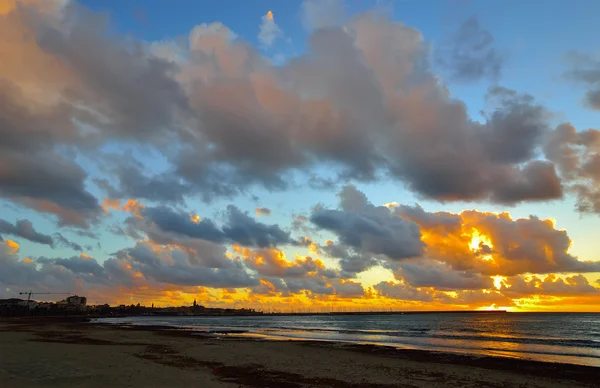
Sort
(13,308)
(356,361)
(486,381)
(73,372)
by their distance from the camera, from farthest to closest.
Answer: (13,308), (356,361), (486,381), (73,372)

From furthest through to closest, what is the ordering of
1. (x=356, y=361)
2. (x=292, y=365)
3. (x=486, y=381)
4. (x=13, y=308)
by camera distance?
(x=13, y=308)
(x=356, y=361)
(x=292, y=365)
(x=486, y=381)

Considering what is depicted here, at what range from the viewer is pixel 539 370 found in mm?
30828

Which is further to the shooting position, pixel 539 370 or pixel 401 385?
pixel 539 370

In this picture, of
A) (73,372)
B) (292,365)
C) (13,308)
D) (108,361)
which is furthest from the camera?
(13,308)

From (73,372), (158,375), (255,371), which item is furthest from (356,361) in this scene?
(73,372)

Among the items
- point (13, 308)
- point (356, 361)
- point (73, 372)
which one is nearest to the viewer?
point (73, 372)

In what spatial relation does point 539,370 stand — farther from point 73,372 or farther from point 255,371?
point 73,372

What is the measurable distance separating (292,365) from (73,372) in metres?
14.9

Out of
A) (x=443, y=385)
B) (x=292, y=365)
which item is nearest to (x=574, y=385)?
(x=443, y=385)

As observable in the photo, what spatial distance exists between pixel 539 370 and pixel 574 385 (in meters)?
6.05

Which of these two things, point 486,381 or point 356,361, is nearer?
point 486,381

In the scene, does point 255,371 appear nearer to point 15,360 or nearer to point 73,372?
point 73,372

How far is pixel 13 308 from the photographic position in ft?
636

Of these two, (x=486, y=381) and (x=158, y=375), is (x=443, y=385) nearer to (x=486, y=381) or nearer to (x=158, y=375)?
(x=486, y=381)
